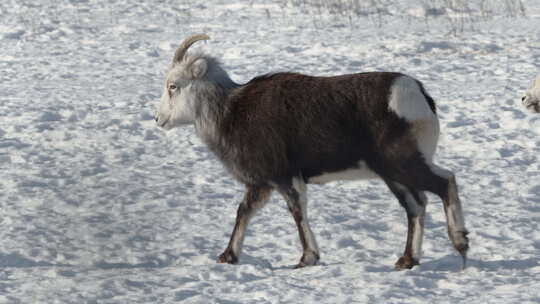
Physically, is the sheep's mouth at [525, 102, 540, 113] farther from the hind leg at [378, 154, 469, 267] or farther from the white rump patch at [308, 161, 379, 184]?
the white rump patch at [308, 161, 379, 184]

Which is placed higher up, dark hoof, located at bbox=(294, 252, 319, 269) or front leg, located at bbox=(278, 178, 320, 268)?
front leg, located at bbox=(278, 178, 320, 268)

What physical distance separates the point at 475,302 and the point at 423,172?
4.10 feet

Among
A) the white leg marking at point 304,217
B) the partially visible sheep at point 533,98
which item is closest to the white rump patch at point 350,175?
the white leg marking at point 304,217

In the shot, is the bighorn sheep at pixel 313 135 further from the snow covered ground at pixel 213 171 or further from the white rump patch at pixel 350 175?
the snow covered ground at pixel 213 171

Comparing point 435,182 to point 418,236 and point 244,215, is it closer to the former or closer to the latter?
point 418,236

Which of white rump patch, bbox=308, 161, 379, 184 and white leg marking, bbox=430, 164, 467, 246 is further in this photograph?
white rump patch, bbox=308, 161, 379, 184

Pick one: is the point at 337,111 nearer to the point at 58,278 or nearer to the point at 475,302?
the point at 475,302

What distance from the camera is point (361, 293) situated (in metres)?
5.93

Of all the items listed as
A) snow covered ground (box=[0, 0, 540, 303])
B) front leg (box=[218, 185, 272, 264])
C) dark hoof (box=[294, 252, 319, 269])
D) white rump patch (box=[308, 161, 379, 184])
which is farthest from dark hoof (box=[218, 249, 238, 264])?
white rump patch (box=[308, 161, 379, 184])

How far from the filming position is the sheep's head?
7.36 m

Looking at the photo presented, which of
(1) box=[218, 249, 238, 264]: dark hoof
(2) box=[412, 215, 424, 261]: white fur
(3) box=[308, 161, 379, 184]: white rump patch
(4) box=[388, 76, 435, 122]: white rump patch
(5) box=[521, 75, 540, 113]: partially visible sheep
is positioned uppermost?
(4) box=[388, 76, 435, 122]: white rump patch

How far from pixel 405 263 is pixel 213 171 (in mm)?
3475

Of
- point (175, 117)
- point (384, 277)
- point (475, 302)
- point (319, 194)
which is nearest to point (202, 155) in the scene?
point (319, 194)

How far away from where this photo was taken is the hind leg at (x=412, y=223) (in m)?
6.84
